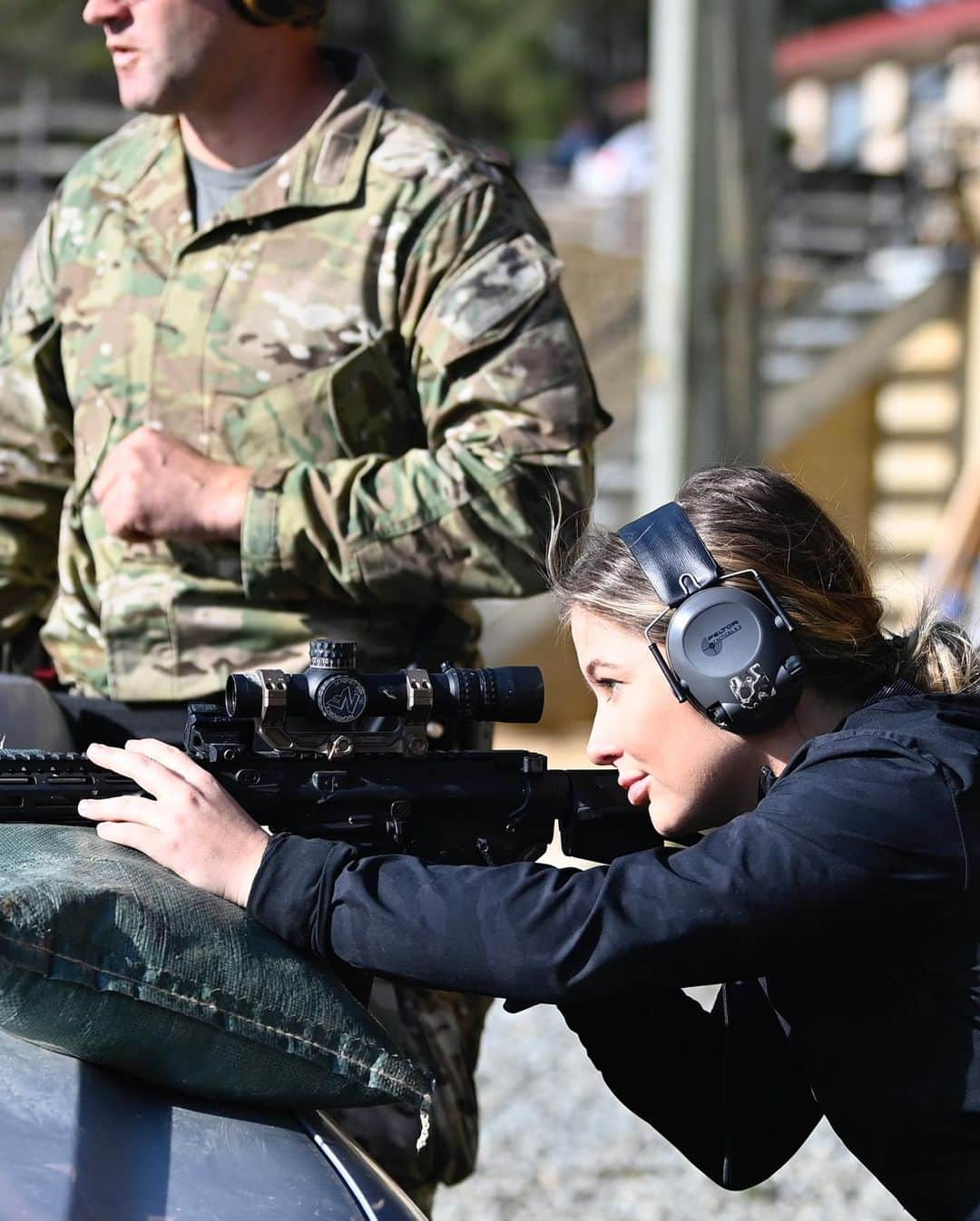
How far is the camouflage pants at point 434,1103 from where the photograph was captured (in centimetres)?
274

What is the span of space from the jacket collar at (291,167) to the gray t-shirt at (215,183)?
0.08 feet

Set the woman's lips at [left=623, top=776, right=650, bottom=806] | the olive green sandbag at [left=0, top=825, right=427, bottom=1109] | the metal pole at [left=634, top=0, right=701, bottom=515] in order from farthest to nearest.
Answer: the metal pole at [left=634, top=0, right=701, bottom=515] → the woman's lips at [left=623, top=776, right=650, bottom=806] → the olive green sandbag at [left=0, top=825, right=427, bottom=1109]

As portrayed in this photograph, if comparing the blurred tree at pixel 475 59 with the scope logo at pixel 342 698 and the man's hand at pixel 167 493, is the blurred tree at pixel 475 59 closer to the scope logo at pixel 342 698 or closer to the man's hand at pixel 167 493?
the man's hand at pixel 167 493

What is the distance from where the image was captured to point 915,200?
48.6ft

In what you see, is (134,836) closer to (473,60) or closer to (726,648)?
(726,648)

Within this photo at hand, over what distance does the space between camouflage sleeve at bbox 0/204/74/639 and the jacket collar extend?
0.20 meters

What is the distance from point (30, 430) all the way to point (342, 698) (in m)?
1.33

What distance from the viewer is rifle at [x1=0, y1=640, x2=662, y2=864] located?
1994 millimetres

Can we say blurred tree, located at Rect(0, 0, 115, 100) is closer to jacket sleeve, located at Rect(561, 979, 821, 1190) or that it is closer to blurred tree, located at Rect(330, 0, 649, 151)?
blurred tree, located at Rect(330, 0, 649, 151)

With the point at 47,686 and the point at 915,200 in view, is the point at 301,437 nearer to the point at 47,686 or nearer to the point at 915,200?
the point at 47,686

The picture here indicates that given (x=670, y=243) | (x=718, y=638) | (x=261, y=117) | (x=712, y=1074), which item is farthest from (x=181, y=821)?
(x=670, y=243)

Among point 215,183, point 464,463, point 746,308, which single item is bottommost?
point 746,308

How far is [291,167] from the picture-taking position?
286cm

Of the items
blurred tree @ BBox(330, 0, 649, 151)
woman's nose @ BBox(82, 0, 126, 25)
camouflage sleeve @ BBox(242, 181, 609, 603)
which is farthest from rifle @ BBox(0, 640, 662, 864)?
blurred tree @ BBox(330, 0, 649, 151)
